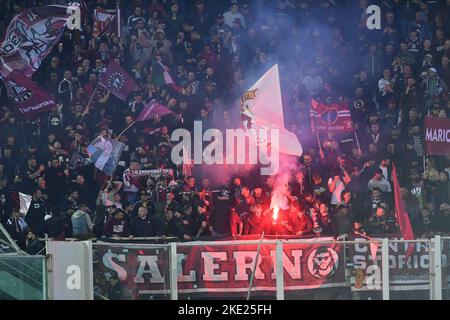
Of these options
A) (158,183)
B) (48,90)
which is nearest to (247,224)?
(158,183)

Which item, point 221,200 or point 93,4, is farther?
point 93,4

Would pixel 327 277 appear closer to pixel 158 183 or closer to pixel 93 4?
pixel 158 183

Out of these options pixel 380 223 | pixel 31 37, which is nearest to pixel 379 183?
pixel 380 223

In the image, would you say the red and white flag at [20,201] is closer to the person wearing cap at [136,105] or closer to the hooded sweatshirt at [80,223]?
the hooded sweatshirt at [80,223]

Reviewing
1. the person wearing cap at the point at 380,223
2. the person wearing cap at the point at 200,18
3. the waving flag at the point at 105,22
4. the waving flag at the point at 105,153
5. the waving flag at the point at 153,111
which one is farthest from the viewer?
the person wearing cap at the point at 200,18

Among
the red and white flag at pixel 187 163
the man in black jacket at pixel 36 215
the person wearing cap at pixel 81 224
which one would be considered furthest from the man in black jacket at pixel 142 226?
the red and white flag at pixel 187 163

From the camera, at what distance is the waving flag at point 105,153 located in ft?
50.1

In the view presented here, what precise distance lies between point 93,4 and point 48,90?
1.80 meters

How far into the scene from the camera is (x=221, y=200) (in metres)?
14.6

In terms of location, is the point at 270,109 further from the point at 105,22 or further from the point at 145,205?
the point at 105,22

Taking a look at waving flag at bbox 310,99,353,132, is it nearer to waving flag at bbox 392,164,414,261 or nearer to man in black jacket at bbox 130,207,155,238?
waving flag at bbox 392,164,414,261

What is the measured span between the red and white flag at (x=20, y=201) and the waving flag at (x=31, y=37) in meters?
2.41
